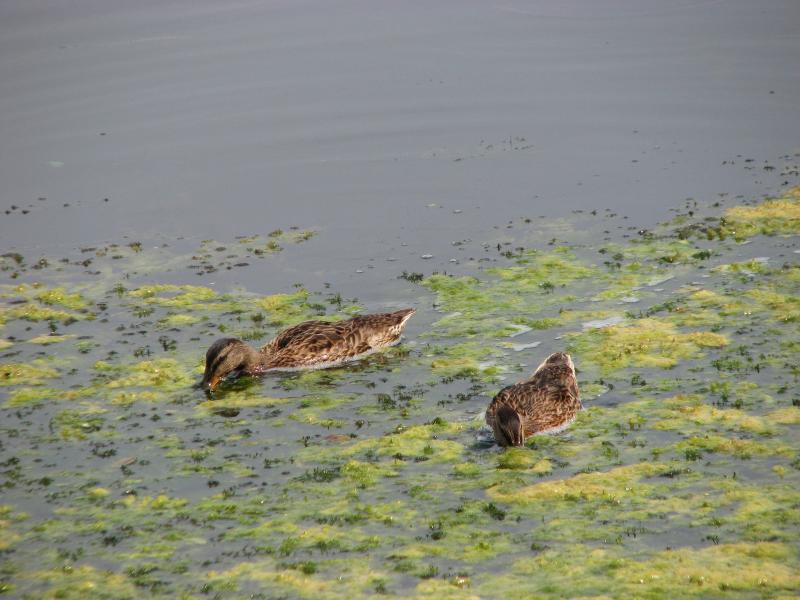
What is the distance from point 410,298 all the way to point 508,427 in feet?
16.9

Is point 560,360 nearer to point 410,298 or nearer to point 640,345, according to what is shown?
point 640,345

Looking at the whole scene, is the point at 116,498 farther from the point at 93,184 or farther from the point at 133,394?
the point at 93,184

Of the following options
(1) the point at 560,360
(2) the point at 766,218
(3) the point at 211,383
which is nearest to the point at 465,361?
(1) the point at 560,360

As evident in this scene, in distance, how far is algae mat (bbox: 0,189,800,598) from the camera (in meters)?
10.1

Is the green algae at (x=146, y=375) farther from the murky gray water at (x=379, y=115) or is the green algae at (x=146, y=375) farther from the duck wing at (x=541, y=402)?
the murky gray water at (x=379, y=115)

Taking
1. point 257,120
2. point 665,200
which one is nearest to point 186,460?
point 665,200

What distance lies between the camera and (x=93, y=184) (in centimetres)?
2352

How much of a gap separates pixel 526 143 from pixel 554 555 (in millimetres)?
15096

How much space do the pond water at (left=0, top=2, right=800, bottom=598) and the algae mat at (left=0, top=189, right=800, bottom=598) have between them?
46 millimetres

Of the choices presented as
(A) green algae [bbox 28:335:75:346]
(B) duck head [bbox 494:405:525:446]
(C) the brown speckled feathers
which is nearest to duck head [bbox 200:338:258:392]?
(C) the brown speckled feathers

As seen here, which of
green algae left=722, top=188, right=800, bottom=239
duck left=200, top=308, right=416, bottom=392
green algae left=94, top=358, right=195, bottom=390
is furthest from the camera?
green algae left=722, top=188, right=800, bottom=239

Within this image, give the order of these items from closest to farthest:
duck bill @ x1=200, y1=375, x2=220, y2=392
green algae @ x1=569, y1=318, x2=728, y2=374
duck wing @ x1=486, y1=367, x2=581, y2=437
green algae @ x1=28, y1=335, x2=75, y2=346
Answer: duck wing @ x1=486, y1=367, x2=581, y2=437, green algae @ x1=569, y1=318, x2=728, y2=374, duck bill @ x1=200, y1=375, x2=220, y2=392, green algae @ x1=28, y1=335, x2=75, y2=346

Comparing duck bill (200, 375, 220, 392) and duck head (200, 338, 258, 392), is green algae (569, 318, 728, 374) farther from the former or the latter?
duck bill (200, 375, 220, 392)

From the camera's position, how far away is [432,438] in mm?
12617
